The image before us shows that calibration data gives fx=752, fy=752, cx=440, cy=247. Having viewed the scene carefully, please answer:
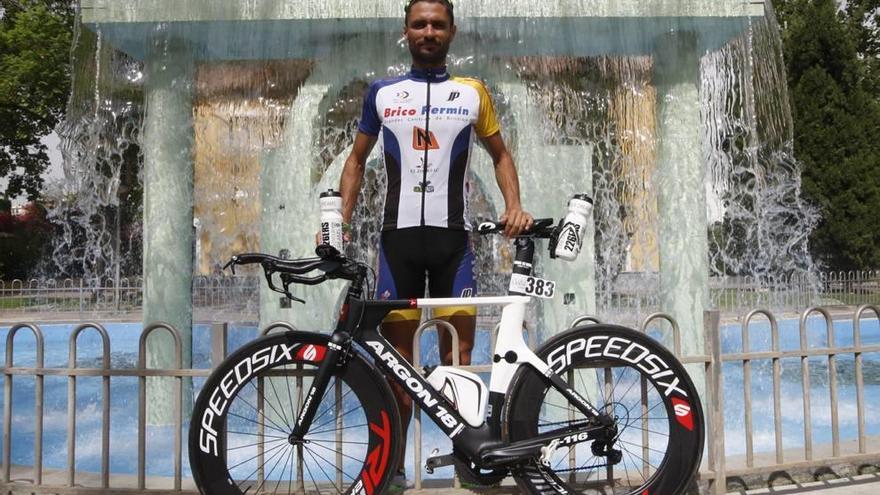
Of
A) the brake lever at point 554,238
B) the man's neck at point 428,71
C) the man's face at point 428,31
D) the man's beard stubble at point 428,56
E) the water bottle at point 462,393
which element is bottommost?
the water bottle at point 462,393

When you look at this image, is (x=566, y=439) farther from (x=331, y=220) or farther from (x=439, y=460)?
(x=331, y=220)

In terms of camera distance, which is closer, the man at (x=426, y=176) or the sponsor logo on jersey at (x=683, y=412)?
the sponsor logo on jersey at (x=683, y=412)

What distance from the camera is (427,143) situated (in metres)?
2.93

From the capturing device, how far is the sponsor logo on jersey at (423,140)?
2.93m

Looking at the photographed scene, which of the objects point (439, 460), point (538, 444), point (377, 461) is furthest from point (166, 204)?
point (538, 444)

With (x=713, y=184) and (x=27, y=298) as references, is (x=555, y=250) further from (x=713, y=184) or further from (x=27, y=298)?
(x=27, y=298)

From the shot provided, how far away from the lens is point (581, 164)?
24.4ft

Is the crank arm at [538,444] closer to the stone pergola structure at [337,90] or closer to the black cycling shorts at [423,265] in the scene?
the black cycling shorts at [423,265]

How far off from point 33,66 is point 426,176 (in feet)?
69.9

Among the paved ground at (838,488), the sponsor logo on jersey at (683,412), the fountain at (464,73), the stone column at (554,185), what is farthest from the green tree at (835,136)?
the sponsor logo on jersey at (683,412)

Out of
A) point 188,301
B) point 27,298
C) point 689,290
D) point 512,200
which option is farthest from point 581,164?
point 27,298

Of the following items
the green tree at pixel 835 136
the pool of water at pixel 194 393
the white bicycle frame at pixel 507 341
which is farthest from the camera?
the green tree at pixel 835 136

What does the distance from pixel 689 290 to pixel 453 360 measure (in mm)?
4930

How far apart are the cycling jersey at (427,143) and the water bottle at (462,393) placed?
589 mm
